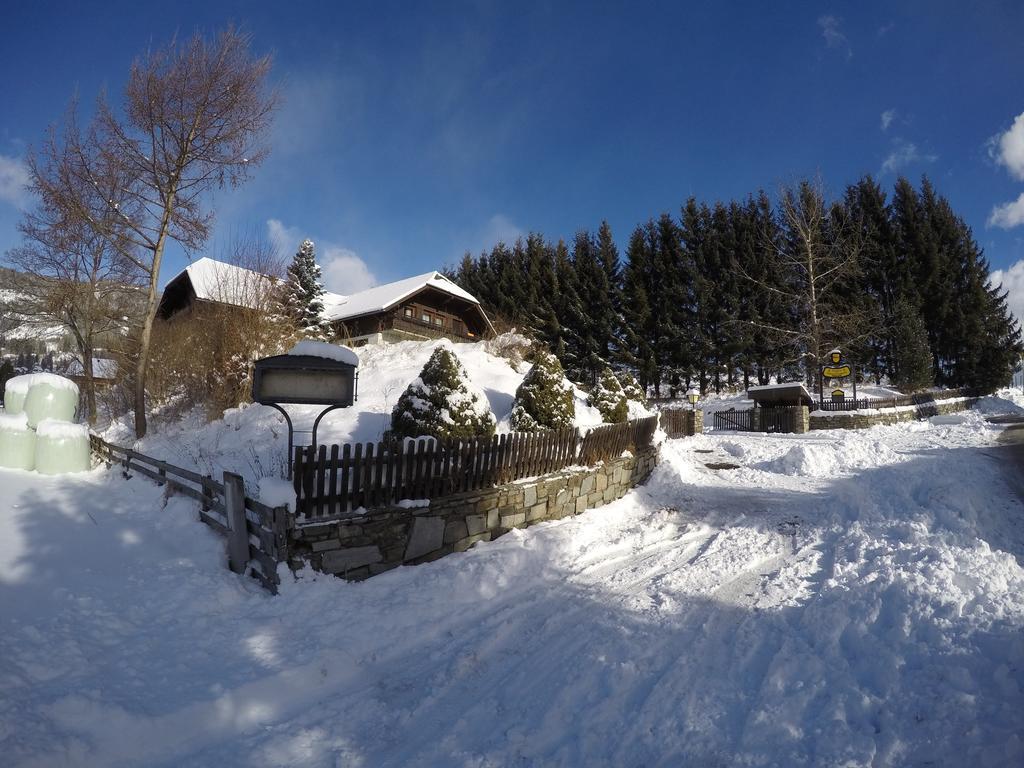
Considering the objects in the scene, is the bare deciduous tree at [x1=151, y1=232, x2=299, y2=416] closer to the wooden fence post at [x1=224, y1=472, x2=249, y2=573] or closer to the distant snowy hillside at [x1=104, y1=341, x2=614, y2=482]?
the distant snowy hillside at [x1=104, y1=341, x2=614, y2=482]

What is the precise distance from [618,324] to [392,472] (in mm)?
34526

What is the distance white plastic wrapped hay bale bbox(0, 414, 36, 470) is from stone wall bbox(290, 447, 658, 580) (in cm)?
747

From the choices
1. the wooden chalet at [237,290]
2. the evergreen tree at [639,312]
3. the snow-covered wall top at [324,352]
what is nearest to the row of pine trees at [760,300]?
the evergreen tree at [639,312]

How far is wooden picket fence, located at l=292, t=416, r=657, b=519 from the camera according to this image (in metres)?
4.65

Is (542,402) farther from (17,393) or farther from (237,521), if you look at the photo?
(17,393)

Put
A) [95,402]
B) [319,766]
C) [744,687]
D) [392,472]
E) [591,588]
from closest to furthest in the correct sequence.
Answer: [319,766] < [744,687] < [591,588] < [392,472] < [95,402]

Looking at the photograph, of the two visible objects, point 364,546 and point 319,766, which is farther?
point 364,546

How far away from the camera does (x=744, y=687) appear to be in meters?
2.94

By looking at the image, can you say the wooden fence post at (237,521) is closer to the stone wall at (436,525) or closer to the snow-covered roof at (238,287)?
the stone wall at (436,525)

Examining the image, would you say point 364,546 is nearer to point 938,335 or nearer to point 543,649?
point 543,649

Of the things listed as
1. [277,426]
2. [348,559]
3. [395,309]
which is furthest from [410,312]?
[348,559]

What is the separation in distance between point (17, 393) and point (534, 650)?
11232 millimetres

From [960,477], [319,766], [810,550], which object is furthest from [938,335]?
[319,766]

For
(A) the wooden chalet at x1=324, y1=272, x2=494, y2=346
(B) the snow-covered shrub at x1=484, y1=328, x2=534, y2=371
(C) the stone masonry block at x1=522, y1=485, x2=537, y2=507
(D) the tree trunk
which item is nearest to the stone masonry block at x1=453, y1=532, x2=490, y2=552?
(C) the stone masonry block at x1=522, y1=485, x2=537, y2=507
